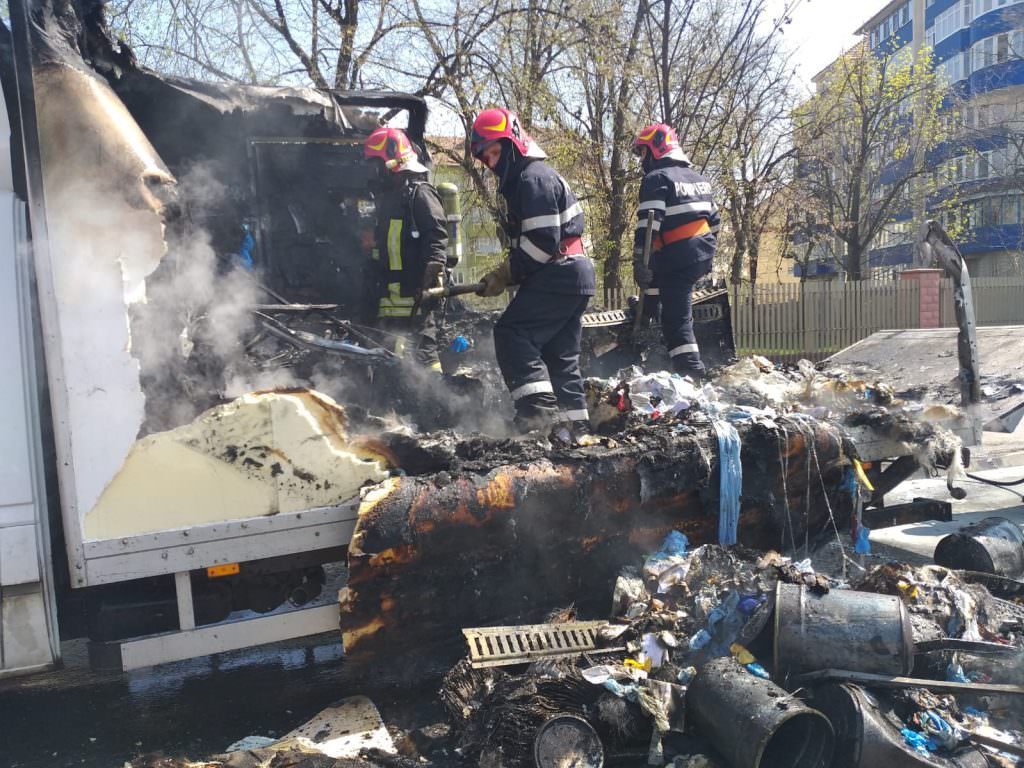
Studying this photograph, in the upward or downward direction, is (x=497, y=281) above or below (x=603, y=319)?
above

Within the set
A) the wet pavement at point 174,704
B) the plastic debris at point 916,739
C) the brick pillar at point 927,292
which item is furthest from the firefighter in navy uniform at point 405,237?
the brick pillar at point 927,292

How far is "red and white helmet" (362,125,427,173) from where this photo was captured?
585 cm

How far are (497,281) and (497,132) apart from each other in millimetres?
815

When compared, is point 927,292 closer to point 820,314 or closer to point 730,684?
point 820,314

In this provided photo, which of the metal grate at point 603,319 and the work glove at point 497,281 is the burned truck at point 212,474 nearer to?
the work glove at point 497,281

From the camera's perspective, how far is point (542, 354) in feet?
13.8

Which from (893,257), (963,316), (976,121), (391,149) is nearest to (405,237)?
(391,149)

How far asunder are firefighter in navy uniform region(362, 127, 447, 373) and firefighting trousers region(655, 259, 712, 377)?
A: 5.50ft

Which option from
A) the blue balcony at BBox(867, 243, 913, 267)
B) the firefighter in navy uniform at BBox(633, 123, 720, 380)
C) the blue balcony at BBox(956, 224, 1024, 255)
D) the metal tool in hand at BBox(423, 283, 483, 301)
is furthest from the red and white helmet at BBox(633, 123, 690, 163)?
the blue balcony at BBox(867, 243, 913, 267)

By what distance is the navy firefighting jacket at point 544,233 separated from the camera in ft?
12.8

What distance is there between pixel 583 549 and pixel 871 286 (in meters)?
15.3

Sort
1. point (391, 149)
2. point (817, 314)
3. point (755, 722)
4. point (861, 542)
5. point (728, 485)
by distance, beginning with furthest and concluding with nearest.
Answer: point (817, 314) < point (391, 149) < point (861, 542) < point (728, 485) < point (755, 722)

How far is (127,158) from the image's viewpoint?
2541 millimetres

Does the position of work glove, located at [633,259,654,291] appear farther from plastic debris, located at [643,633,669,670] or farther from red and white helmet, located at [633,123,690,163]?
plastic debris, located at [643,633,669,670]
